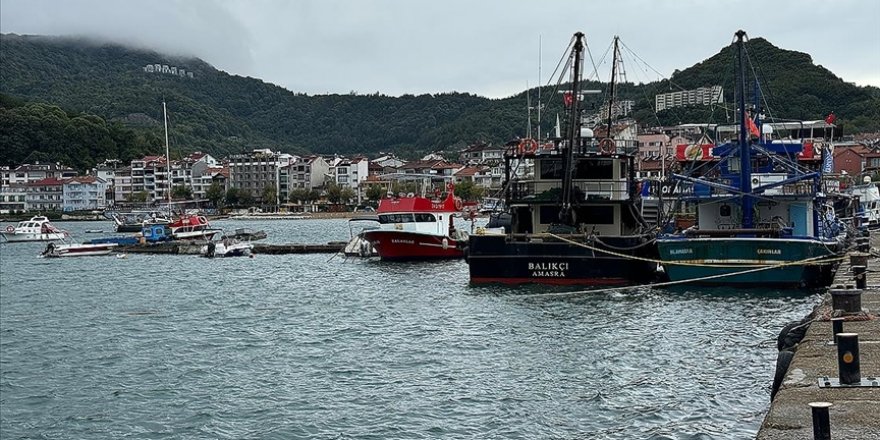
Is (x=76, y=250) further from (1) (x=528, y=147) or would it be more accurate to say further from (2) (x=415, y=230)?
(1) (x=528, y=147)

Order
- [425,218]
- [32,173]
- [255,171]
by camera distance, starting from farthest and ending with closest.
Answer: [32,173]
[255,171]
[425,218]

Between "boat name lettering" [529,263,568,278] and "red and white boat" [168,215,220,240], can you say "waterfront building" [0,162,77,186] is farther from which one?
"boat name lettering" [529,263,568,278]

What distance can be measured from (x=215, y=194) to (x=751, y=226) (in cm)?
14336

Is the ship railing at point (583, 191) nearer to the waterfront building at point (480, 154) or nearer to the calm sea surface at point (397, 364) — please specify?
the calm sea surface at point (397, 364)

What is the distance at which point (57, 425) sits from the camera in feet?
55.8

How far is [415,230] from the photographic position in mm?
51125

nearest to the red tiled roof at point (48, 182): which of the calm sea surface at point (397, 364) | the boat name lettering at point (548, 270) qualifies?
the calm sea surface at point (397, 364)

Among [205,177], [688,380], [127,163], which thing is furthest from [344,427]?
[127,163]

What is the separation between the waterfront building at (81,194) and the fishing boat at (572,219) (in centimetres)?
14613

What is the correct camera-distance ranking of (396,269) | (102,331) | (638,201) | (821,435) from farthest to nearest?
(396,269) → (638,201) → (102,331) → (821,435)

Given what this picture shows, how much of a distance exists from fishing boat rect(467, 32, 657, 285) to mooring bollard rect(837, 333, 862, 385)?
21.7 meters

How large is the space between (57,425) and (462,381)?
7662mm

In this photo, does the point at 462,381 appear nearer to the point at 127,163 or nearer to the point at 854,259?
the point at 854,259

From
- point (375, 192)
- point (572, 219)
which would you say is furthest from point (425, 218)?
point (375, 192)
